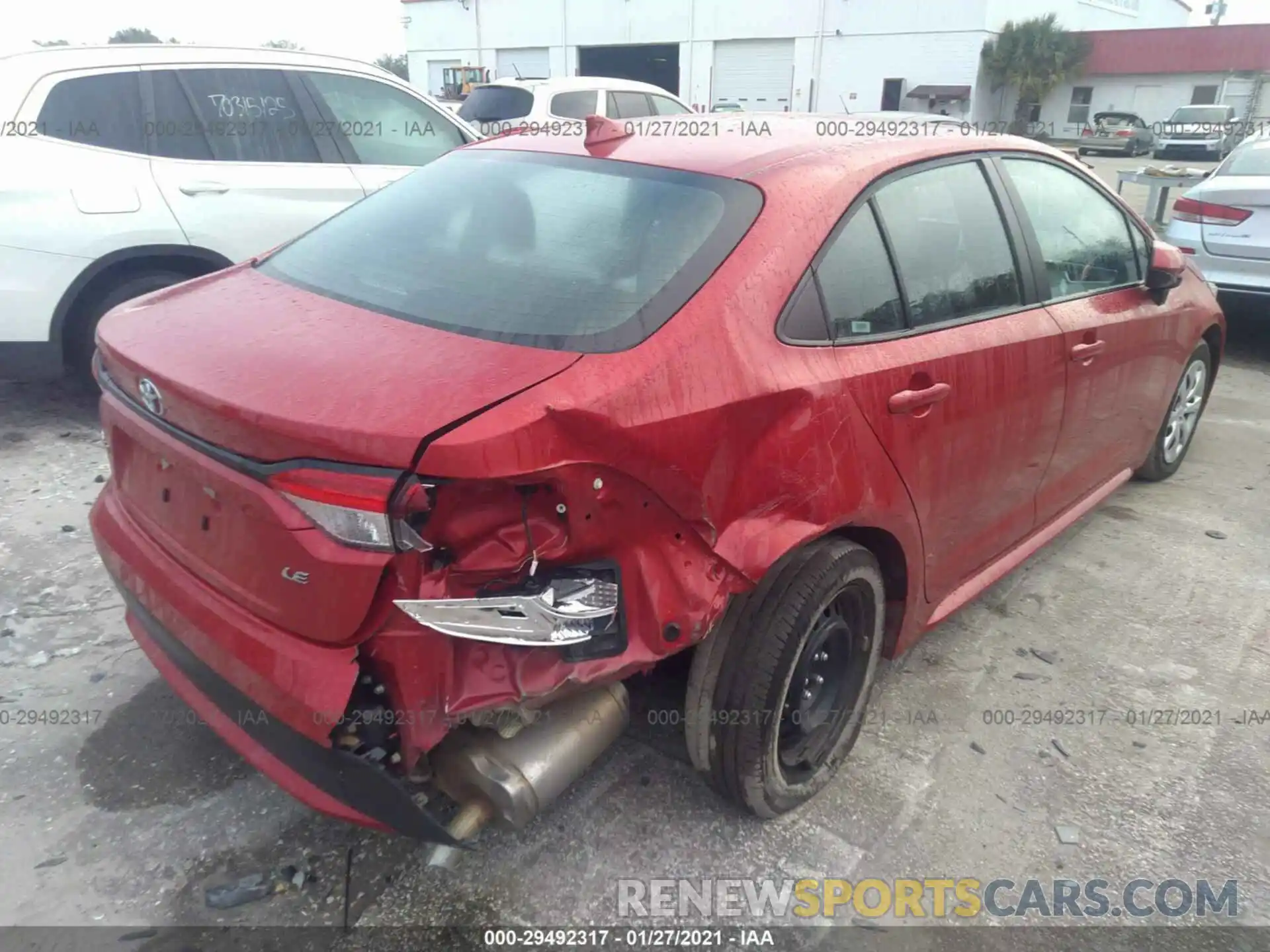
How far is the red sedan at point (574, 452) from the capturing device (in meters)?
1.69

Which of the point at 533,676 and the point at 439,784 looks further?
the point at 439,784

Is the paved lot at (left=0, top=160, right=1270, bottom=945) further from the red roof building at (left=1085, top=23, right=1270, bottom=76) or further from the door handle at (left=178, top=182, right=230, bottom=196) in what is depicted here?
the red roof building at (left=1085, top=23, right=1270, bottom=76)

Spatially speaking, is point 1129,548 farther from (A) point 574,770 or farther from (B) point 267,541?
(B) point 267,541

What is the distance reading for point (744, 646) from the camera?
214 cm

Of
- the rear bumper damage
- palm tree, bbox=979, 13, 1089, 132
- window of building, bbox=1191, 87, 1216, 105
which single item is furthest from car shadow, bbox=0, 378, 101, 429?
window of building, bbox=1191, 87, 1216, 105

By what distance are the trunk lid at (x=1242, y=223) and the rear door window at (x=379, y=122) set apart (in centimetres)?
544

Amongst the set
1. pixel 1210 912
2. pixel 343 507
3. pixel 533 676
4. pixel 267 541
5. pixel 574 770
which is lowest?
pixel 1210 912

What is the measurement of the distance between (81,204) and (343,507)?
3855 millimetres

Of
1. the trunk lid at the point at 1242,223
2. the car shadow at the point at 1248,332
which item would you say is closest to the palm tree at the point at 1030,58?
the car shadow at the point at 1248,332

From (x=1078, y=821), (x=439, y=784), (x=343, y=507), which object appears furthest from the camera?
(x=1078, y=821)

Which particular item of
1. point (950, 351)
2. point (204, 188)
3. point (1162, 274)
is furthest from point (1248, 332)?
point (204, 188)

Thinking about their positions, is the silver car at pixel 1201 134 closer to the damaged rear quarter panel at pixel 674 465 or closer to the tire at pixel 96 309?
the tire at pixel 96 309

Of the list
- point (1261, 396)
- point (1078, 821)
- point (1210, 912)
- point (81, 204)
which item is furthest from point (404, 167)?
point (1261, 396)

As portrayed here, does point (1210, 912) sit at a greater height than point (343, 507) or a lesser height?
lesser
